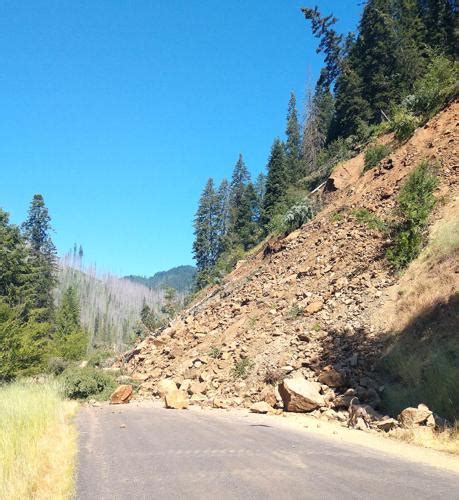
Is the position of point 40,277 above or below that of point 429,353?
above

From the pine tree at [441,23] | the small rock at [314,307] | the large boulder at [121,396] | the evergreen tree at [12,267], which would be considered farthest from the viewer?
the evergreen tree at [12,267]

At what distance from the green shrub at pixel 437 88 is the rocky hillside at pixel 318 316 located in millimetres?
973

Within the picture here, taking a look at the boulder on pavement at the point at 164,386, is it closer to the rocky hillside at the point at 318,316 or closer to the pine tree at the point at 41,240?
the rocky hillside at the point at 318,316

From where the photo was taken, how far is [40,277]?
52219mm

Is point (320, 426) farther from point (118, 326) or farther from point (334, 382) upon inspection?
point (118, 326)

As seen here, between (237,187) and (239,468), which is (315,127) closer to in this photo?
(237,187)

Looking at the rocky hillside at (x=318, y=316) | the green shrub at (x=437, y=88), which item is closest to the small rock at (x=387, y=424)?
the rocky hillside at (x=318, y=316)

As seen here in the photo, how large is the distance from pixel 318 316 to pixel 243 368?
3.01 m

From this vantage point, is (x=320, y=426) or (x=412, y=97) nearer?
(x=320, y=426)

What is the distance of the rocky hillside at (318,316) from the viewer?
1167 cm

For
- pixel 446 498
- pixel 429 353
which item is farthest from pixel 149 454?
pixel 429 353

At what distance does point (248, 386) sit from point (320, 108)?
60824mm

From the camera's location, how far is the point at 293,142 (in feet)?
229

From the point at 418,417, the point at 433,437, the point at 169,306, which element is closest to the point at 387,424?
the point at 418,417
